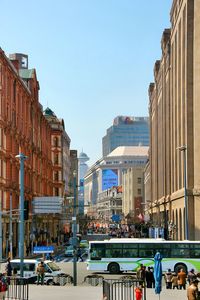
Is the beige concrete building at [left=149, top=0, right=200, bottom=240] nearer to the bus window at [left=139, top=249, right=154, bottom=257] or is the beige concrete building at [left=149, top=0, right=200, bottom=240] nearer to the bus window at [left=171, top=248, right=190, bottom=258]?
the bus window at [left=171, top=248, right=190, bottom=258]

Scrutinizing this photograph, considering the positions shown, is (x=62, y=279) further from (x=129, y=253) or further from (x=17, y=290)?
(x=129, y=253)

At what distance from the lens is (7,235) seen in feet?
245

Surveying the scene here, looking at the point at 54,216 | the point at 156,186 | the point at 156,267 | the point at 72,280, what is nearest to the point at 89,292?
the point at 156,267

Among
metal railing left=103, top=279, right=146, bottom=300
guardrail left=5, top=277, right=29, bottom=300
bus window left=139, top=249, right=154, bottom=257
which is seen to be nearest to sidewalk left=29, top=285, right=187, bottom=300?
guardrail left=5, top=277, right=29, bottom=300

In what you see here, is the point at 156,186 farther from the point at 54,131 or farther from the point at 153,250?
the point at 153,250

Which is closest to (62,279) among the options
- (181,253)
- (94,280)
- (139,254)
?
(94,280)

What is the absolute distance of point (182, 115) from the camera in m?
75.2

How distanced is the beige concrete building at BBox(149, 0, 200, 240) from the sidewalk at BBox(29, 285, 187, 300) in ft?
73.9

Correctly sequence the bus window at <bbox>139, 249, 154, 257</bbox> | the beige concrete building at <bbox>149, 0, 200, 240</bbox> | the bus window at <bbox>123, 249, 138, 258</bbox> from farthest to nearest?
the beige concrete building at <bbox>149, 0, 200, 240</bbox> → the bus window at <bbox>123, 249, 138, 258</bbox> → the bus window at <bbox>139, 249, 154, 257</bbox>

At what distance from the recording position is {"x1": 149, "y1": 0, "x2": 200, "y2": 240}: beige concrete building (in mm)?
68438

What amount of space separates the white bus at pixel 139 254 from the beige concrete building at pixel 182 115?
8061 mm

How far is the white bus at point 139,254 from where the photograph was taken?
159 ft

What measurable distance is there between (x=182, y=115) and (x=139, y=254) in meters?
29.7

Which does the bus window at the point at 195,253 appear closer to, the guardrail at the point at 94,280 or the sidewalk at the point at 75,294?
the guardrail at the point at 94,280
